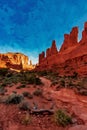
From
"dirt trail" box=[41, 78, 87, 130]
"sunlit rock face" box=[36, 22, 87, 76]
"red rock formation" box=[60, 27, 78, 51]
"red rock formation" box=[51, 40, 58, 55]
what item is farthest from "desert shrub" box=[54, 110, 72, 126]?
"red rock formation" box=[51, 40, 58, 55]

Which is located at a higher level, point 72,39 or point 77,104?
point 72,39

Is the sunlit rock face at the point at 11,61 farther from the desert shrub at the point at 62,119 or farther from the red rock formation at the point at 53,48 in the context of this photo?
the desert shrub at the point at 62,119

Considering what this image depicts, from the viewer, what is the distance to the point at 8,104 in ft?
26.6

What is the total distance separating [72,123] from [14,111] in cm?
271

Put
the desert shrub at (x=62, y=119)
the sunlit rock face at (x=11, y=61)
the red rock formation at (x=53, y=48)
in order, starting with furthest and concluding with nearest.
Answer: the sunlit rock face at (x=11, y=61) < the red rock formation at (x=53, y=48) < the desert shrub at (x=62, y=119)

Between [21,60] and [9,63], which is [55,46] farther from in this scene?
[21,60]

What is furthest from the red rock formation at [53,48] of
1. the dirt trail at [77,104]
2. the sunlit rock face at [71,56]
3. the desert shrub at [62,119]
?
the desert shrub at [62,119]

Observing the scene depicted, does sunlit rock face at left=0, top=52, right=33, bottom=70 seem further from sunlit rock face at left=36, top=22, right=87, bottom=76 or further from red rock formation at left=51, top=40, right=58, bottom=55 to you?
red rock formation at left=51, top=40, right=58, bottom=55

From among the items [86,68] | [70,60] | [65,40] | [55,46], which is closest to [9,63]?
[55,46]

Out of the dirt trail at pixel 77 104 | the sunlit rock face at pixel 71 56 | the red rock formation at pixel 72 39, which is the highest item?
the red rock formation at pixel 72 39

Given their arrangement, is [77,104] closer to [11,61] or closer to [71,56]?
[71,56]

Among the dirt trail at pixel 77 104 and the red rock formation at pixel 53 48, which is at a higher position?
the red rock formation at pixel 53 48

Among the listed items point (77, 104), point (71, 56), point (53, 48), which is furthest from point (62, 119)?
point (53, 48)

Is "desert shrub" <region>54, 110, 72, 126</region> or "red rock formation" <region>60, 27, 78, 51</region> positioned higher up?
"red rock formation" <region>60, 27, 78, 51</region>
